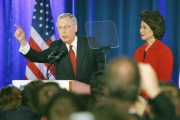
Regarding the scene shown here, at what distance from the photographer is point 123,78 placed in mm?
1293

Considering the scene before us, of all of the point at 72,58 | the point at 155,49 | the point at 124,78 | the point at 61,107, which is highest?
the point at 124,78

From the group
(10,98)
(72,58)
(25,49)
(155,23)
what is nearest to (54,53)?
(25,49)

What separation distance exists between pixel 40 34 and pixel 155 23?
2.41 metres

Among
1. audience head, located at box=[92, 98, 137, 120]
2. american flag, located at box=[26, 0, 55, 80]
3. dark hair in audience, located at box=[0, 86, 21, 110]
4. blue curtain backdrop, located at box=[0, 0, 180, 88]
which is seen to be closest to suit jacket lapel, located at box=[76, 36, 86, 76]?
blue curtain backdrop, located at box=[0, 0, 180, 88]

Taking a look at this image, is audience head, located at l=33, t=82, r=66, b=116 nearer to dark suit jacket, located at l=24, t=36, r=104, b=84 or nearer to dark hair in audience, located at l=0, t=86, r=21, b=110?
dark hair in audience, located at l=0, t=86, r=21, b=110

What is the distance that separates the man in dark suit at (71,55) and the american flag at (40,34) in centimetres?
157

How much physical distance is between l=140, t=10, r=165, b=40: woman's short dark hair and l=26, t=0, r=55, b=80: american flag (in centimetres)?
218

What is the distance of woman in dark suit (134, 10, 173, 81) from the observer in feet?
13.9

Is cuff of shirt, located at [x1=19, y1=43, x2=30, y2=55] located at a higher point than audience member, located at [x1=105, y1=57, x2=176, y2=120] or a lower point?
lower

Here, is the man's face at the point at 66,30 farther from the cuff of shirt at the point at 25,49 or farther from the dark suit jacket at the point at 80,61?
the cuff of shirt at the point at 25,49

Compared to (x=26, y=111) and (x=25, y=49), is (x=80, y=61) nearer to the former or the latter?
(x=25, y=49)

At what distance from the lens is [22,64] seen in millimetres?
6410

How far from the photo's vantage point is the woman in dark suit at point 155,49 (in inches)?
167

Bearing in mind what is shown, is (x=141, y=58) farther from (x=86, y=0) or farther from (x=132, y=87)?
(x=132, y=87)
